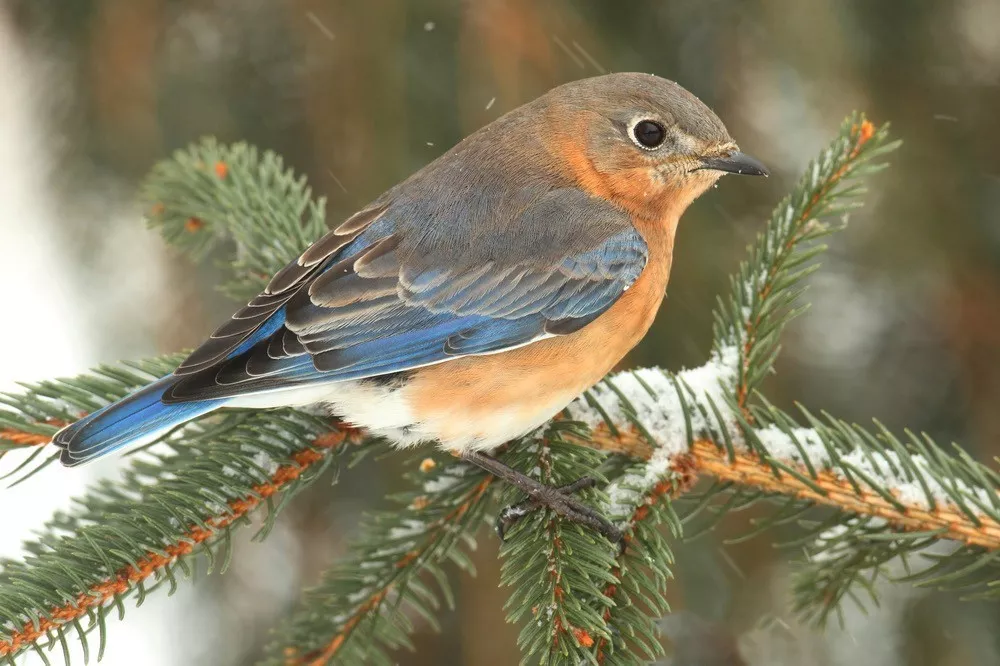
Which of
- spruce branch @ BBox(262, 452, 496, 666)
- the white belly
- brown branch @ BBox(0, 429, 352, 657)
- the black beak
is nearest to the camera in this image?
brown branch @ BBox(0, 429, 352, 657)

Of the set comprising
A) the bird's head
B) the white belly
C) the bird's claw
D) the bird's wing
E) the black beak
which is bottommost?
the bird's claw

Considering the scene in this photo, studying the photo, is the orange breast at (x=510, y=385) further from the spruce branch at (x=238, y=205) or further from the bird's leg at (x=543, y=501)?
the spruce branch at (x=238, y=205)

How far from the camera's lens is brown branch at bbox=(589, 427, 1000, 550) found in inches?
97.0

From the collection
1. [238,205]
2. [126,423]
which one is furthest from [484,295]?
[126,423]

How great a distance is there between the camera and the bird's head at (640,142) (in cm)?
337

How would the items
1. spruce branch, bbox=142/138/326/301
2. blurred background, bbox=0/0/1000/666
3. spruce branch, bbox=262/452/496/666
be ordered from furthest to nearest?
blurred background, bbox=0/0/1000/666 → spruce branch, bbox=142/138/326/301 → spruce branch, bbox=262/452/496/666

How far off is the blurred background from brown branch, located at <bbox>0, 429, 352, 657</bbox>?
0.99m

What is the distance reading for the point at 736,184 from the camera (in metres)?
3.96

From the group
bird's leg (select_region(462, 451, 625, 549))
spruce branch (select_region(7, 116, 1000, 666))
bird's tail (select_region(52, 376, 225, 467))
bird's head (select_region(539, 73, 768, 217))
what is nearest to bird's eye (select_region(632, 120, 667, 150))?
bird's head (select_region(539, 73, 768, 217))

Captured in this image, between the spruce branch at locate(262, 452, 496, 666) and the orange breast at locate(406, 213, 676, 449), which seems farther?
A: the orange breast at locate(406, 213, 676, 449)

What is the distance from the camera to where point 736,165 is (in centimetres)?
334

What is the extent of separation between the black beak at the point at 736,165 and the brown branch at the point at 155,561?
1558 mm

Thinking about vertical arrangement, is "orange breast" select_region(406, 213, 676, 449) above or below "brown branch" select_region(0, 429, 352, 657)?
above

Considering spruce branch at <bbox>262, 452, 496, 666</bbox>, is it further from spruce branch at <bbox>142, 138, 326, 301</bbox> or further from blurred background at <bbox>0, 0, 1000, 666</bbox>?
spruce branch at <bbox>142, 138, 326, 301</bbox>
